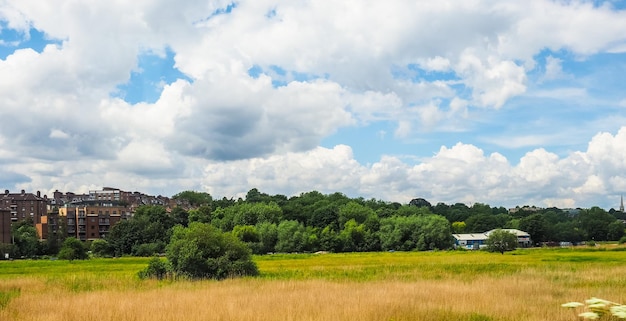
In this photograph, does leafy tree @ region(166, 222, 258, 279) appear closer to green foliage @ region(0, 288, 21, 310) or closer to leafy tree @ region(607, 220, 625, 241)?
green foliage @ region(0, 288, 21, 310)

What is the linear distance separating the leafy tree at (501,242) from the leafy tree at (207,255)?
6037 centimetres

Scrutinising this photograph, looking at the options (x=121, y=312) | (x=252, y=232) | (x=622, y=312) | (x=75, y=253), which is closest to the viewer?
(x=622, y=312)

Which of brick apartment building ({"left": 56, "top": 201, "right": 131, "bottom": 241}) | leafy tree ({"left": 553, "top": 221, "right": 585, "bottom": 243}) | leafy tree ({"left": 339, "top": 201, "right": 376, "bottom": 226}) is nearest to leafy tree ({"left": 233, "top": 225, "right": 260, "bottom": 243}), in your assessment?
leafy tree ({"left": 339, "top": 201, "right": 376, "bottom": 226})

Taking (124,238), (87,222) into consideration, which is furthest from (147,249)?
(87,222)

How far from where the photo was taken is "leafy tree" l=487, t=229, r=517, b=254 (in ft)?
306

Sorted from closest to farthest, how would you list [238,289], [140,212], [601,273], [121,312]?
1. [121,312]
2. [238,289]
3. [601,273]
4. [140,212]

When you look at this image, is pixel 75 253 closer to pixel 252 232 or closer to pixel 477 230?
pixel 252 232

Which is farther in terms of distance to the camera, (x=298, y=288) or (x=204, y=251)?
(x=204, y=251)

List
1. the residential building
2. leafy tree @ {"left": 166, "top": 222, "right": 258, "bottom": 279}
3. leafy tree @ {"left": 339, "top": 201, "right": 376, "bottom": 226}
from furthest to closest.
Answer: leafy tree @ {"left": 339, "top": 201, "right": 376, "bottom": 226} → the residential building → leafy tree @ {"left": 166, "top": 222, "right": 258, "bottom": 279}

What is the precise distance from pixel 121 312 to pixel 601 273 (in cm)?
3458

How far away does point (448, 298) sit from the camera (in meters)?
24.6

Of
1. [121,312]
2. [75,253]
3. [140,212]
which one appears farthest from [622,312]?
[140,212]

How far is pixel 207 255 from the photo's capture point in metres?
41.9

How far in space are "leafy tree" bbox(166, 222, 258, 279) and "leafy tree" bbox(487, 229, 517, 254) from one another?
198ft
